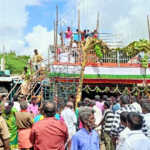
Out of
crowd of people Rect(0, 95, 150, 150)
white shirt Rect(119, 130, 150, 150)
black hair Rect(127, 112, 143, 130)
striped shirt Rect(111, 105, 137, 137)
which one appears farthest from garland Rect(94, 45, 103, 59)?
white shirt Rect(119, 130, 150, 150)

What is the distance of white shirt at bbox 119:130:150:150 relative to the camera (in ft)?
10.2

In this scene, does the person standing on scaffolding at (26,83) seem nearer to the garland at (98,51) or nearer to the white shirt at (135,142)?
the garland at (98,51)

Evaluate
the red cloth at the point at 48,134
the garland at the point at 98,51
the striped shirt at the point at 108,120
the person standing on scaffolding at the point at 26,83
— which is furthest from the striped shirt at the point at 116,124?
the person standing on scaffolding at the point at 26,83

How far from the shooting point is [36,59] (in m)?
15.6

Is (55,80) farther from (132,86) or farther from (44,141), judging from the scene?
(44,141)

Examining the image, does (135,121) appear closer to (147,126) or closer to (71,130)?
(147,126)

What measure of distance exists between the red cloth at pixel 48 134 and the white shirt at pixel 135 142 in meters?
1.27

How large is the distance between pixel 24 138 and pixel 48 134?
70.6 inches

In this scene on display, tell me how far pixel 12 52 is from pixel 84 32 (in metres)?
40.6

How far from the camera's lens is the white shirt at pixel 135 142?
3.12m

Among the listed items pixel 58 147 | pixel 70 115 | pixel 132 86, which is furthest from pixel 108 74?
pixel 58 147

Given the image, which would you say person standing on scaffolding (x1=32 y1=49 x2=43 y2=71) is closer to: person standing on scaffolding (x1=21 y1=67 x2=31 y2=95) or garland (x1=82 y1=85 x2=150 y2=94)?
person standing on scaffolding (x1=21 y1=67 x2=31 y2=95)

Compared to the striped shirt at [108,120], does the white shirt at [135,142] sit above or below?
above

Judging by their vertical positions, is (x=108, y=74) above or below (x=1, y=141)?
above
